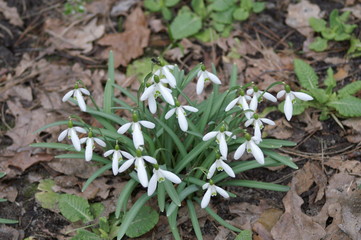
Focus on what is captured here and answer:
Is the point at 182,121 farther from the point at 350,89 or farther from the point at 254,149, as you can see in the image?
the point at 350,89

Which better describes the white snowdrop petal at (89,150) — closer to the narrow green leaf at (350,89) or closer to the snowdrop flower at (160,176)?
the snowdrop flower at (160,176)

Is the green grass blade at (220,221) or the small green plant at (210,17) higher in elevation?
the small green plant at (210,17)

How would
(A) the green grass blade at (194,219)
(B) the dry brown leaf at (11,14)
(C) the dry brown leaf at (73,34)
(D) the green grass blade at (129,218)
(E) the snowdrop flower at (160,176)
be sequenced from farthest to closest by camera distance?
(B) the dry brown leaf at (11,14) → (C) the dry brown leaf at (73,34) → (A) the green grass blade at (194,219) → (D) the green grass blade at (129,218) → (E) the snowdrop flower at (160,176)

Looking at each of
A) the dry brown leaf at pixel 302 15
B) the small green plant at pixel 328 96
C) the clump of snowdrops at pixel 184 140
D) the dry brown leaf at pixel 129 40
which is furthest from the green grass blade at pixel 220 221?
the dry brown leaf at pixel 302 15

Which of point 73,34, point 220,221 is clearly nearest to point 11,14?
point 73,34

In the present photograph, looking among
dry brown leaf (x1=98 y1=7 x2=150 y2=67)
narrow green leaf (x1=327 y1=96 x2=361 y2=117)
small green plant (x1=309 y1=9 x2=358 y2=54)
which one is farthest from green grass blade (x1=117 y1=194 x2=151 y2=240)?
small green plant (x1=309 y1=9 x2=358 y2=54)

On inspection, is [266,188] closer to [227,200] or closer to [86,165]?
[227,200]

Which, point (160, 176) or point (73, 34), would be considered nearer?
point (160, 176)
